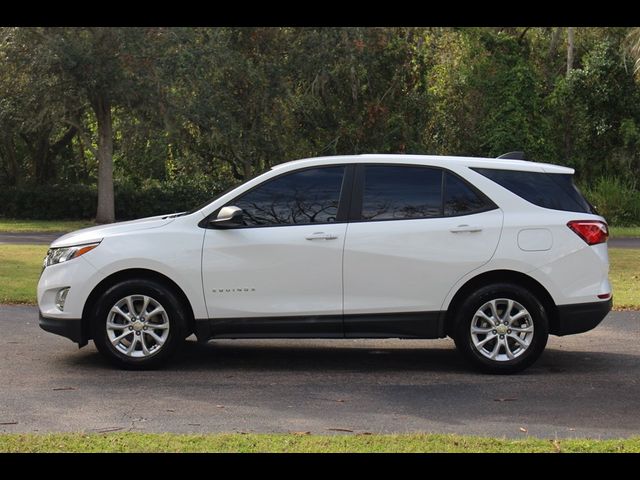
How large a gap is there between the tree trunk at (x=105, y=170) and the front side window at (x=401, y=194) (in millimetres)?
27069

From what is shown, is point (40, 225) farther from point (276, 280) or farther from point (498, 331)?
point (498, 331)

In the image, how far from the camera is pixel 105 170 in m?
35.2

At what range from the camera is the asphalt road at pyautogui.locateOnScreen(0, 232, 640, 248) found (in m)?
24.8

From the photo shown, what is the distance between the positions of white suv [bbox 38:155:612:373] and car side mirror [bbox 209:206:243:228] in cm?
1

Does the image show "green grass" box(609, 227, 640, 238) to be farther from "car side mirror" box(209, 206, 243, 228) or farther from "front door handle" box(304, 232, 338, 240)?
"car side mirror" box(209, 206, 243, 228)

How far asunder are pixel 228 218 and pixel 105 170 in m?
27.4

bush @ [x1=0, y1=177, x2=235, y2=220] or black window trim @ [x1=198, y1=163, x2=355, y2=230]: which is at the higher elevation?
black window trim @ [x1=198, y1=163, x2=355, y2=230]

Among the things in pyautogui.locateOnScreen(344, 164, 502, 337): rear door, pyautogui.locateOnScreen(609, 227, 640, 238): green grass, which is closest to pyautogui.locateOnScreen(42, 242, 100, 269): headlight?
pyautogui.locateOnScreen(344, 164, 502, 337): rear door

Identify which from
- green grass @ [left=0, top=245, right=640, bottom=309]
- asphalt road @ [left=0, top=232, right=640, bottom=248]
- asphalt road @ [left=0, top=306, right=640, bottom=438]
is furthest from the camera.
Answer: asphalt road @ [left=0, top=232, right=640, bottom=248]

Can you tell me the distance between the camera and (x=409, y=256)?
28.5ft

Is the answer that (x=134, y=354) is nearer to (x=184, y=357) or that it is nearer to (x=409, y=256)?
(x=184, y=357)

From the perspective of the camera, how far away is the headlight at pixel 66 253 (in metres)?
8.84

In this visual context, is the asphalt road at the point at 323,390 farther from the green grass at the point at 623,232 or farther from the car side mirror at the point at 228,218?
the green grass at the point at 623,232

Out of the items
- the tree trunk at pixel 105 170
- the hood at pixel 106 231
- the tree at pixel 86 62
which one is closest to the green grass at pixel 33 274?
the hood at pixel 106 231
